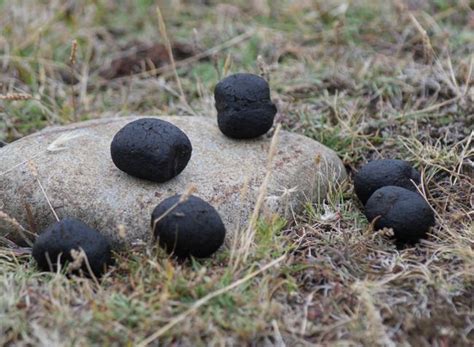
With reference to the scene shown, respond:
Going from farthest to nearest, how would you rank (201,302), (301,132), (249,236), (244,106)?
(301,132) < (244,106) < (249,236) < (201,302)

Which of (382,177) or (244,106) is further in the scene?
(244,106)

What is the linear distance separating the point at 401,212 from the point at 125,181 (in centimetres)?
143

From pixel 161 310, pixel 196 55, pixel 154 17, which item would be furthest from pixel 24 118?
pixel 161 310

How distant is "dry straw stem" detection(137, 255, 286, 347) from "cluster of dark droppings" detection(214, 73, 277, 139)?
1124 millimetres

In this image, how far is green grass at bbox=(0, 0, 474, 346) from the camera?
2.76 metres

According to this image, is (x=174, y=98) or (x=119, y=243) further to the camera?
(x=174, y=98)

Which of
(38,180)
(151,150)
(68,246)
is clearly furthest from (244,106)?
(68,246)

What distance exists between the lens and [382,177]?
12.2ft

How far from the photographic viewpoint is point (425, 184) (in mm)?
3959

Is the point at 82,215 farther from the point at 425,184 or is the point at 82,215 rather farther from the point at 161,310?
the point at 425,184

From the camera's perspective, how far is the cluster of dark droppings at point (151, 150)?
3445mm

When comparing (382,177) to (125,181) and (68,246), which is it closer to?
(125,181)

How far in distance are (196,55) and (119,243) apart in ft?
8.62

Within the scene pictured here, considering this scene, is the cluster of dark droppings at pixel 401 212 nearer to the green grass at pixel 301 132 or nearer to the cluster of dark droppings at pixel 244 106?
the green grass at pixel 301 132
